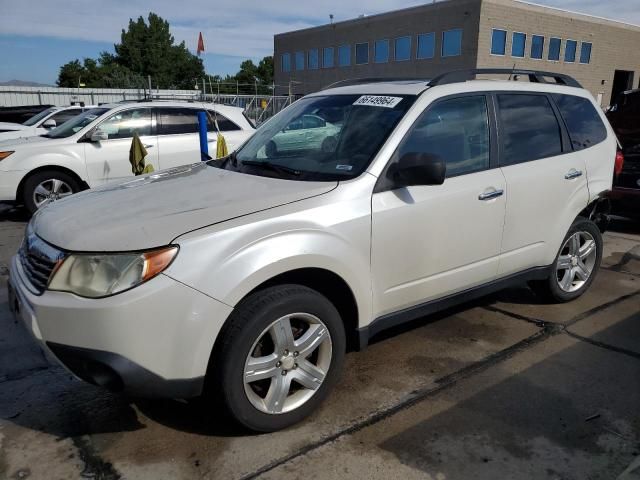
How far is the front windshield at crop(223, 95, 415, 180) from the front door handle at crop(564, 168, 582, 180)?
5.23 feet

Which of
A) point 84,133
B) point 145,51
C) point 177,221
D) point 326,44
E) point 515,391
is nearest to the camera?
point 177,221

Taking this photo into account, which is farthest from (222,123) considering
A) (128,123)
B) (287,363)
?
(287,363)

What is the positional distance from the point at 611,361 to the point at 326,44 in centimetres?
4767

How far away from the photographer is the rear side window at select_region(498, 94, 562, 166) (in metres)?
3.77

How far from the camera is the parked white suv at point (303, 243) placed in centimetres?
236

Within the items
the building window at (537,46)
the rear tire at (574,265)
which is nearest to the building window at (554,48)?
the building window at (537,46)

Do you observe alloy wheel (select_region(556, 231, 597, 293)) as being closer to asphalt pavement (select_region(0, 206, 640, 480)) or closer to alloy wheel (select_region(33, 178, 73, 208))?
asphalt pavement (select_region(0, 206, 640, 480))

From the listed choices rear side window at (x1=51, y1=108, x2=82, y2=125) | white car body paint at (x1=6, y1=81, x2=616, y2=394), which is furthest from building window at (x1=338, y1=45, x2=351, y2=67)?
white car body paint at (x1=6, y1=81, x2=616, y2=394)

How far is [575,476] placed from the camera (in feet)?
8.20

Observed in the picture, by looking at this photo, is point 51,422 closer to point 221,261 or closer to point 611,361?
point 221,261

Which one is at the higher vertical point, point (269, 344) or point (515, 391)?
point (269, 344)

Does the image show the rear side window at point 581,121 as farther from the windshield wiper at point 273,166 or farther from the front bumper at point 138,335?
the front bumper at point 138,335

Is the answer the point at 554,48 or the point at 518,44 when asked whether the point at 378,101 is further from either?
the point at 554,48

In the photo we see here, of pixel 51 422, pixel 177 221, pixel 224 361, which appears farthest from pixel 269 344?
pixel 51 422
